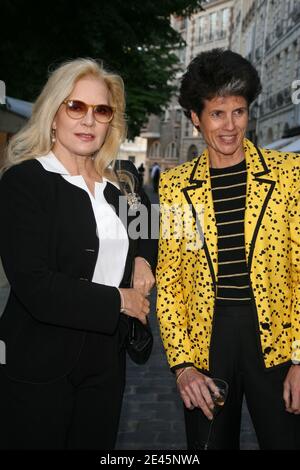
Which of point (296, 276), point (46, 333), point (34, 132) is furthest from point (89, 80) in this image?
point (296, 276)

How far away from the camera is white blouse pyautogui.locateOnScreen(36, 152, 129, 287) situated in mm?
2459

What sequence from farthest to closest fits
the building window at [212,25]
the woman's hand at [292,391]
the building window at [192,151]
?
the building window at [192,151] → the building window at [212,25] → the woman's hand at [292,391]

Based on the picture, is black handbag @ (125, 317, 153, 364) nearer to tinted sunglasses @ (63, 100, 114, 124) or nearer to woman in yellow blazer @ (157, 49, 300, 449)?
woman in yellow blazer @ (157, 49, 300, 449)

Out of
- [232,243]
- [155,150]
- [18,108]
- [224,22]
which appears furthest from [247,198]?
[155,150]

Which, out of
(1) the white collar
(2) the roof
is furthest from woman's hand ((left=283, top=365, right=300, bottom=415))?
(2) the roof

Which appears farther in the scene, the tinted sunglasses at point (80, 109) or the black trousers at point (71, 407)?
the tinted sunglasses at point (80, 109)

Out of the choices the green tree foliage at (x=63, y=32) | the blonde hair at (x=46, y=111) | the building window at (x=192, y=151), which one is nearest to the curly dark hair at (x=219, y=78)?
the blonde hair at (x=46, y=111)

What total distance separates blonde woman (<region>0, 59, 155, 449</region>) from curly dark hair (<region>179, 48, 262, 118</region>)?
0.43m

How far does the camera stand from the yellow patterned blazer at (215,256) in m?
2.67

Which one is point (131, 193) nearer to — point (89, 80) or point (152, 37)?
point (89, 80)

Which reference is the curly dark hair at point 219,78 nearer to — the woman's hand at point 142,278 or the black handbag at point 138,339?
the woman's hand at point 142,278

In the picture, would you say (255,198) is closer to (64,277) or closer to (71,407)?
(64,277)

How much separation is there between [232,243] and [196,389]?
68 cm
